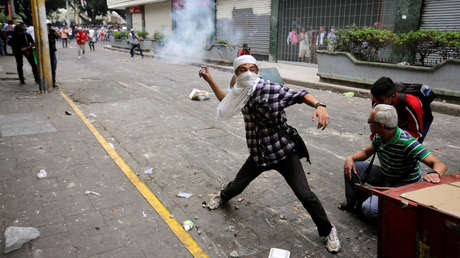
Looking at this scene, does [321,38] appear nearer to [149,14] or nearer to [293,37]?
[293,37]

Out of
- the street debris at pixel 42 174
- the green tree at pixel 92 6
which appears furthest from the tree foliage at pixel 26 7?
the street debris at pixel 42 174

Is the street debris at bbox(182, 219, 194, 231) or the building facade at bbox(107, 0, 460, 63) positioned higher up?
the building facade at bbox(107, 0, 460, 63)

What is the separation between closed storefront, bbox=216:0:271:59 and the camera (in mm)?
19797

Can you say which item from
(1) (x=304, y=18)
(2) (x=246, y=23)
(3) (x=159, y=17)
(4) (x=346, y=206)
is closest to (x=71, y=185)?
(4) (x=346, y=206)

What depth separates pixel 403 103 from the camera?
3.29m

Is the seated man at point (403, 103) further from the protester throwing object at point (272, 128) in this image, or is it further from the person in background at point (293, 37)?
the person in background at point (293, 37)

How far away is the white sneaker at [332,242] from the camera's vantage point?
288 centimetres

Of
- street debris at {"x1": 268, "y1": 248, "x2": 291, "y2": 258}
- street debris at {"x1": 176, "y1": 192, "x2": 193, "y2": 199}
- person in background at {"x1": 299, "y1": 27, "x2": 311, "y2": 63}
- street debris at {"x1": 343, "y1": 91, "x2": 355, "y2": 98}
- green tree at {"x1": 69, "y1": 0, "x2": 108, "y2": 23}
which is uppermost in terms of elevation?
green tree at {"x1": 69, "y1": 0, "x2": 108, "y2": 23}

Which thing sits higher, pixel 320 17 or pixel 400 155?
pixel 320 17

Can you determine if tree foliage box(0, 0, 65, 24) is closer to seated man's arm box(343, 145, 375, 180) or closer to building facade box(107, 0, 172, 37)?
building facade box(107, 0, 172, 37)

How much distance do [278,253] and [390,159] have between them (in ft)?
4.21

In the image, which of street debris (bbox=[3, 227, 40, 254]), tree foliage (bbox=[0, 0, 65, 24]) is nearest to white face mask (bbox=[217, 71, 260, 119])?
street debris (bbox=[3, 227, 40, 254])

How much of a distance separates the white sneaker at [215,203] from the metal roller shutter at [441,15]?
37.7ft

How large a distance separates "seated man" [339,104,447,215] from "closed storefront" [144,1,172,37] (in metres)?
27.8
